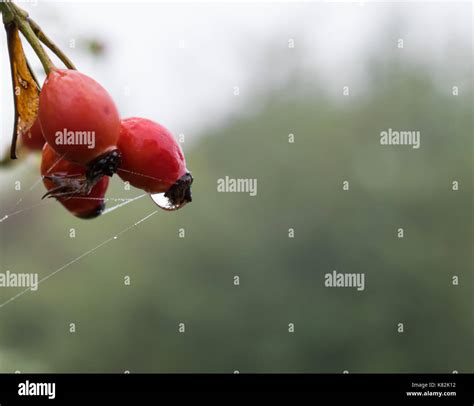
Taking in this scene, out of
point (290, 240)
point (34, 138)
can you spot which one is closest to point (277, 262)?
point (290, 240)

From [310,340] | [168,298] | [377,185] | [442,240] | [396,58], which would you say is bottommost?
[310,340]

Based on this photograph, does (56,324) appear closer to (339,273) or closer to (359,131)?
(339,273)

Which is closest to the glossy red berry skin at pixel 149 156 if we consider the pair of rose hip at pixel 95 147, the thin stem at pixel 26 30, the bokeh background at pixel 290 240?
the pair of rose hip at pixel 95 147

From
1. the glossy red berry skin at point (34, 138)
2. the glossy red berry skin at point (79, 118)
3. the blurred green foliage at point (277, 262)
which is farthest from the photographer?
the blurred green foliage at point (277, 262)

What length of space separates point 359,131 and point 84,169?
1674 centimetres

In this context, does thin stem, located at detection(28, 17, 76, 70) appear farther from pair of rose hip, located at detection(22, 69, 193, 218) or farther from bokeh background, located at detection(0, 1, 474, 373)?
bokeh background, located at detection(0, 1, 474, 373)

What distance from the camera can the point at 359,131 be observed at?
17.1 metres

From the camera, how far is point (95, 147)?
2.19ft

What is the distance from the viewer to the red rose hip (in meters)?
0.71

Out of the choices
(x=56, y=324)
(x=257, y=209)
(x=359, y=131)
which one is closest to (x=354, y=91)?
(x=359, y=131)

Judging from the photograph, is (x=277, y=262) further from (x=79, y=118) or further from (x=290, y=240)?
(x=79, y=118)

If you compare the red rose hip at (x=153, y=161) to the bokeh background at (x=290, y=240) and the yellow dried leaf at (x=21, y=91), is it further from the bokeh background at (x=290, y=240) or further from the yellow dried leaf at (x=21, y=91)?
the bokeh background at (x=290, y=240)

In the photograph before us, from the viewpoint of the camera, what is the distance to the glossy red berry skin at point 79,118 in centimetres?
67

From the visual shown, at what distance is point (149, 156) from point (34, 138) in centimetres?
16
